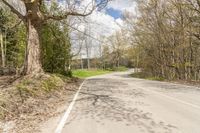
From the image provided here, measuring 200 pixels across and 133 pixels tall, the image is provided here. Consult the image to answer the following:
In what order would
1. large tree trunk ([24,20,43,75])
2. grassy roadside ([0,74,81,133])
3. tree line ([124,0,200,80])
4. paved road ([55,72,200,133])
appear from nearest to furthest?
paved road ([55,72,200,133])
grassy roadside ([0,74,81,133])
large tree trunk ([24,20,43,75])
tree line ([124,0,200,80])

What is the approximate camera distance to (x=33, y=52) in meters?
19.4

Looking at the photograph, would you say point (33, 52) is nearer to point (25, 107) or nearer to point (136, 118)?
point (25, 107)

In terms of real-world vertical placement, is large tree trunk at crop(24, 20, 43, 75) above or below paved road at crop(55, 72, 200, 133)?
above

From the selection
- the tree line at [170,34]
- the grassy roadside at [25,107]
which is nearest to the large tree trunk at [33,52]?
the grassy roadside at [25,107]

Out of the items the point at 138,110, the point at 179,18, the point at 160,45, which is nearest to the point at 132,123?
the point at 138,110

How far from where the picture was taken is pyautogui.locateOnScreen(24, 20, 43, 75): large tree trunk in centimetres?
1911

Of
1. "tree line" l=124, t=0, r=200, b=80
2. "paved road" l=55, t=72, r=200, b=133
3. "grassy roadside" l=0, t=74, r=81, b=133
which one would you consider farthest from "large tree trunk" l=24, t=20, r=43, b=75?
"tree line" l=124, t=0, r=200, b=80

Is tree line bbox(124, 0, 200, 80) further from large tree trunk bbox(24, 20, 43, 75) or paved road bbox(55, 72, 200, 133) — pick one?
paved road bbox(55, 72, 200, 133)

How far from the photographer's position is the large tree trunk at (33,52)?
62.7 feet

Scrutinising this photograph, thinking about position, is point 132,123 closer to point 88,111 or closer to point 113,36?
point 88,111

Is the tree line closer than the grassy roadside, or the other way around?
the grassy roadside

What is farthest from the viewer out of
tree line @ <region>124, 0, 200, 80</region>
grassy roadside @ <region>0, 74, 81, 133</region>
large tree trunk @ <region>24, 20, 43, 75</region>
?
tree line @ <region>124, 0, 200, 80</region>

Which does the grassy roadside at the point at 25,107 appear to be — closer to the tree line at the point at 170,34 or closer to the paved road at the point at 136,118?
the paved road at the point at 136,118

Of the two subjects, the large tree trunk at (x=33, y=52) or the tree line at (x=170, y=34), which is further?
the tree line at (x=170, y=34)
